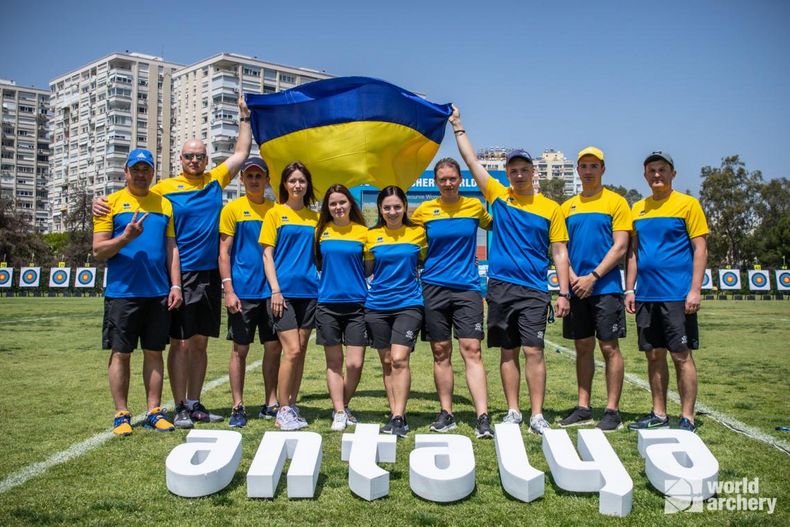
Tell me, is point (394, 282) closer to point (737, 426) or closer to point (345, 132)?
point (345, 132)

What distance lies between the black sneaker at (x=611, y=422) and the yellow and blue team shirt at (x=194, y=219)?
147 inches

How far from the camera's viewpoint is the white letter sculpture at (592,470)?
3.86 m

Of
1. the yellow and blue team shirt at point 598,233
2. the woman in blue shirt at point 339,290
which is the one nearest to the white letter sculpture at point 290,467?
the woman in blue shirt at point 339,290

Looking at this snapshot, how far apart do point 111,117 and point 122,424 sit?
4618 inches

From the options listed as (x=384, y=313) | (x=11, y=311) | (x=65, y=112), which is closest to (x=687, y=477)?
(x=384, y=313)

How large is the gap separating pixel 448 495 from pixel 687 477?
139 cm

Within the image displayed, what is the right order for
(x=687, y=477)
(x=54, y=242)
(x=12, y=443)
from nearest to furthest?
(x=687, y=477), (x=12, y=443), (x=54, y=242)

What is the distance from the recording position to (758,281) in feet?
131

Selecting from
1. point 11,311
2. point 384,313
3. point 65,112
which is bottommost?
point 11,311

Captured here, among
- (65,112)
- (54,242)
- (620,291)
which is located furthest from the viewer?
(65,112)

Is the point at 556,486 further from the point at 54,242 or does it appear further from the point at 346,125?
the point at 54,242

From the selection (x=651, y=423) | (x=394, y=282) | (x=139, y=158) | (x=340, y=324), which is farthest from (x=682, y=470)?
(x=139, y=158)

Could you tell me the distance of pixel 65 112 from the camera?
123250 mm

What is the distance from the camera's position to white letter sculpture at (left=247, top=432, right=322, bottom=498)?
4.11 m
